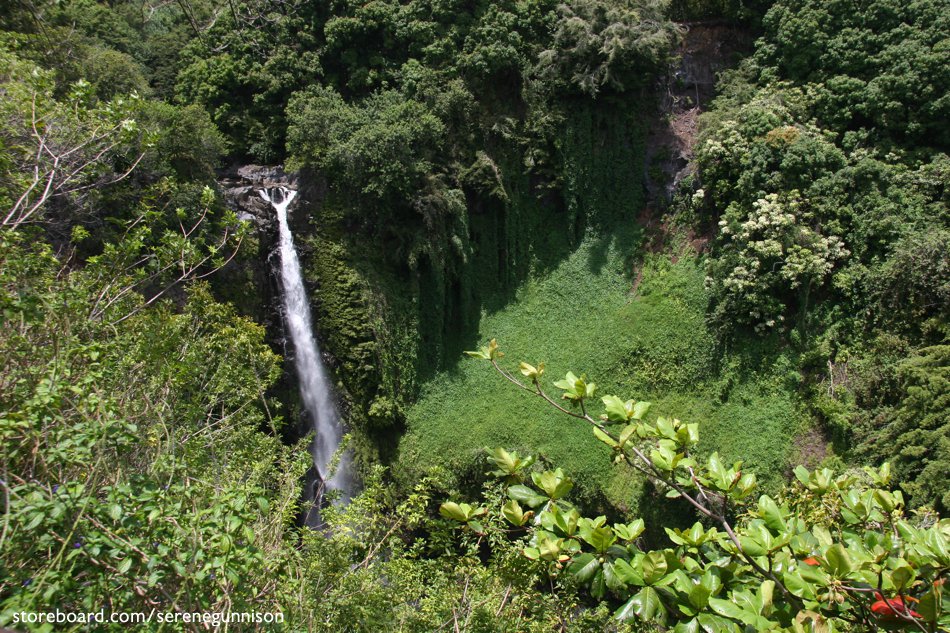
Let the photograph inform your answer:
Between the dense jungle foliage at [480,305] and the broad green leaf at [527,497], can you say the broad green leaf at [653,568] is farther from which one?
the broad green leaf at [527,497]

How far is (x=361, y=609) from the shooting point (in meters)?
4.63

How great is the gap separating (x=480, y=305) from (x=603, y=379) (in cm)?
454

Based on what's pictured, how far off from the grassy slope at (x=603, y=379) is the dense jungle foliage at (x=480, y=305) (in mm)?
86

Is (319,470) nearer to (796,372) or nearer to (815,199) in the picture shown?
(796,372)

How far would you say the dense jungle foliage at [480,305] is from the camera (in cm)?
303

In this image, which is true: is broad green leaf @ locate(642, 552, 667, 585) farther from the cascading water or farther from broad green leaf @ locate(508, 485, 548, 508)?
the cascading water

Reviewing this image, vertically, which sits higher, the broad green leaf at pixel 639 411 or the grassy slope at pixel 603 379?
the broad green leaf at pixel 639 411

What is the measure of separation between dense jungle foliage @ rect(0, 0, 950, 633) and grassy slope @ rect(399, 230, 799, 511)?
0.28 ft

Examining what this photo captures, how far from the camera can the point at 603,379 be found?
1445 centimetres

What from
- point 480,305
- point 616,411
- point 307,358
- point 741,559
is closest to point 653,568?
point 741,559

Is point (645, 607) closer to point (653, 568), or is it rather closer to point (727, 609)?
point (653, 568)

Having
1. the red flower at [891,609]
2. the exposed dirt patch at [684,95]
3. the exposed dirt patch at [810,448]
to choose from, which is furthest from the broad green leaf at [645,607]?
the exposed dirt patch at [684,95]

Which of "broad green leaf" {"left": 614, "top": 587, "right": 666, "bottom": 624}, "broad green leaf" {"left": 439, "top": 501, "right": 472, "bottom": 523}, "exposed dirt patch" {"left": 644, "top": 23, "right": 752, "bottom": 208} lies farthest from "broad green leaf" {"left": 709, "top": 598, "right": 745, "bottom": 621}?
"exposed dirt patch" {"left": 644, "top": 23, "right": 752, "bottom": 208}

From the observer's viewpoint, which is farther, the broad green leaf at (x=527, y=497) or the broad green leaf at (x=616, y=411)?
the broad green leaf at (x=616, y=411)
